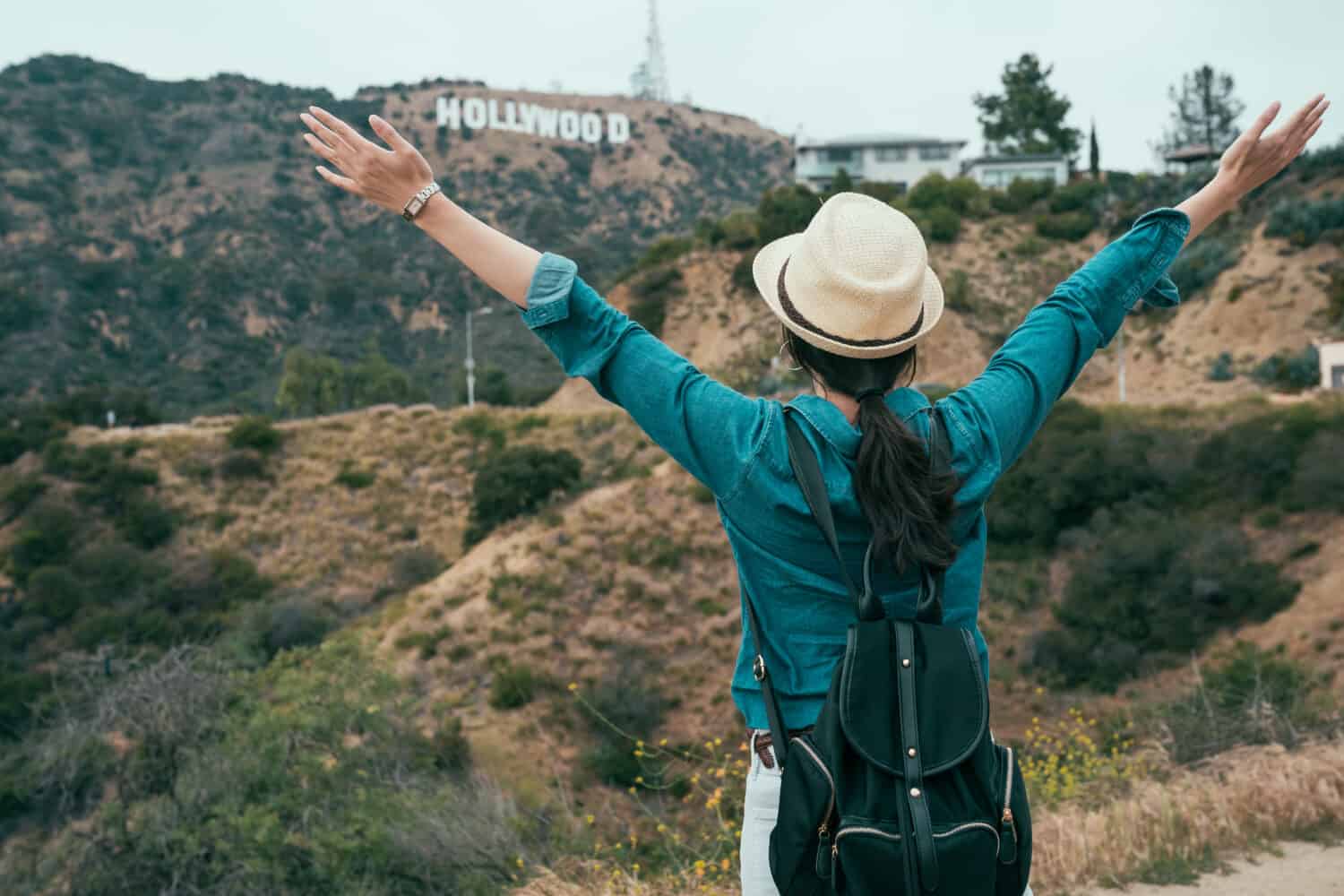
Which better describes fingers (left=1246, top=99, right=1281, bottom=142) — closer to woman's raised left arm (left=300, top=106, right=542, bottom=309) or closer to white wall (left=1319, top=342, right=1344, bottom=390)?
woman's raised left arm (left=300, top=106, right=542, bottom=309)

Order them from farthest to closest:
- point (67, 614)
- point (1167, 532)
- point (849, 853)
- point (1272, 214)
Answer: point (1272, 214)
point (67, 614)
point (1167, 532)
point (849, 853)

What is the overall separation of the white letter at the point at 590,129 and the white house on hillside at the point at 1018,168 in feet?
153

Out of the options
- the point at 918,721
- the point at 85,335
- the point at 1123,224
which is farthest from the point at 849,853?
the point at 85,335

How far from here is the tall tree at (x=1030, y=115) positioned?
59219 mm

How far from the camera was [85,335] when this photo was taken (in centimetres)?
6350

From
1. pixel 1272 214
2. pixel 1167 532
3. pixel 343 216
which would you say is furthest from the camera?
pixel 343 216

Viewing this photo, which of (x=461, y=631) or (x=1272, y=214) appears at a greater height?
(x=1272, y=214)

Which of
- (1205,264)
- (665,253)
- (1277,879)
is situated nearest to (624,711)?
(1277,879)

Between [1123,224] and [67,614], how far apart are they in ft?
134

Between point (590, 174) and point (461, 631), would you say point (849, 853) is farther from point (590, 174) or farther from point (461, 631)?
point (590, 174)

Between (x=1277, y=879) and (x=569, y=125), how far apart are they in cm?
9710

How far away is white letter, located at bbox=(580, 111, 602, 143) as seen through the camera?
316 ft

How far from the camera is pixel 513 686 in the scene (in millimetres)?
23172

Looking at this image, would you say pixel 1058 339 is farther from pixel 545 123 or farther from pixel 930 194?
pixel 545 123
